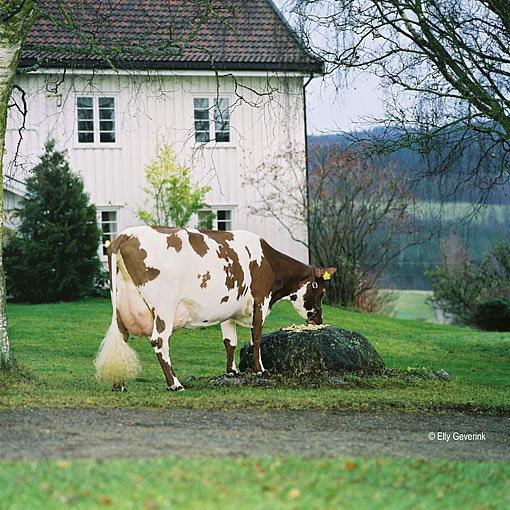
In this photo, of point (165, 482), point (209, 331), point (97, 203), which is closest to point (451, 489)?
point (165, 482)

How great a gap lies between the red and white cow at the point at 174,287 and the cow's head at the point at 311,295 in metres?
1.03

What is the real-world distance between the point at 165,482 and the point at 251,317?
692 centimetres

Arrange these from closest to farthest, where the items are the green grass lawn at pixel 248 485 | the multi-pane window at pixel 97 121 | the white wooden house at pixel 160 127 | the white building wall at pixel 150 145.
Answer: the green grass lawn at pixel 248 485, the white wooden house at pixel 160 127, the white building wall at pixel 150 145, the multi-pane window at pixel 97 121

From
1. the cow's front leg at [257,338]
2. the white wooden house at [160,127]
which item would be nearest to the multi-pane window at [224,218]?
the white wooden house at [160,127]

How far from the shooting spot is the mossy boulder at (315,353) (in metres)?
12.2

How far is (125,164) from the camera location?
28.4 meters

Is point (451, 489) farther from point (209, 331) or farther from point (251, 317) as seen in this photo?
point (209, 331)

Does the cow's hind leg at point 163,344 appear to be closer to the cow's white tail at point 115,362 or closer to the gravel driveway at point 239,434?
the cow's white tail at point 115,362

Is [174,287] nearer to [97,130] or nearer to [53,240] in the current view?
[53,240]

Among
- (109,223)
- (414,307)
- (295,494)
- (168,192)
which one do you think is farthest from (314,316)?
(414,307)

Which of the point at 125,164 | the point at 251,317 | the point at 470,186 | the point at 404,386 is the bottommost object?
the point at 404,386

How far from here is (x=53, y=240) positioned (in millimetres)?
24797

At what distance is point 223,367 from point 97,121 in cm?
1473

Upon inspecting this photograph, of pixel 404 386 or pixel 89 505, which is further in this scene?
pixel 404 386
